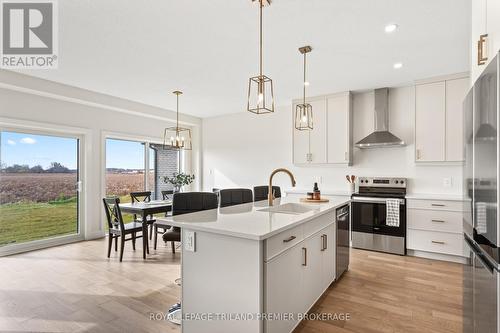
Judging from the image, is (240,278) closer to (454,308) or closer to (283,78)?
(454,308)

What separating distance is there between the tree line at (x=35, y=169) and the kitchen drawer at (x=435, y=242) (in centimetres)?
574

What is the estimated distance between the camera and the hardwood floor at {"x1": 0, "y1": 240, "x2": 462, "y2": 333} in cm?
219

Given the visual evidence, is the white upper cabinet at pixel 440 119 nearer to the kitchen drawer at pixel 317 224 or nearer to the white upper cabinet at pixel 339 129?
the white upper cabinet at pixel 339 129

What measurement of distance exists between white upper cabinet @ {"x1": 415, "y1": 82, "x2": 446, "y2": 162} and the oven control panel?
0.45m

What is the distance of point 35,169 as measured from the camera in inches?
172

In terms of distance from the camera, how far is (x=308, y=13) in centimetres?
238

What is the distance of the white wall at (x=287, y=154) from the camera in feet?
14.4

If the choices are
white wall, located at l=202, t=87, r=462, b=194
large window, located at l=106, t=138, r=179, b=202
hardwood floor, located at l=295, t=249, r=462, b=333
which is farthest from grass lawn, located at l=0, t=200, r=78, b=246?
hardwood floor, located at l=295, t=249, r=462, b=333

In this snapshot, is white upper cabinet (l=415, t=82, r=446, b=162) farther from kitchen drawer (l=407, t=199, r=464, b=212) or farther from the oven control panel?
kitchen drawer (l=407, t=199, r=464, b=212)

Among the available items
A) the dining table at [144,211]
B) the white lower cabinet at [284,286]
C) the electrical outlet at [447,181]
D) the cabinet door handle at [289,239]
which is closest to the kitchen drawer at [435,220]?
the electrical outlet at [447,181]


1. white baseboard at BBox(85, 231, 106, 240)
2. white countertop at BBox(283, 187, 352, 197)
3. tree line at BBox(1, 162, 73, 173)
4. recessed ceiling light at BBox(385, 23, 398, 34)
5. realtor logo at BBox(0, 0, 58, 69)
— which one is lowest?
white baseboard at BBox(85, 231, 106, 240)

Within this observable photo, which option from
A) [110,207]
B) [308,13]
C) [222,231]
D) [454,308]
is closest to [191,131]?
[110,207]

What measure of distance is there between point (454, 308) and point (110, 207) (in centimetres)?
435

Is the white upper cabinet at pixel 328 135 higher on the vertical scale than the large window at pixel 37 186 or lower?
higher
